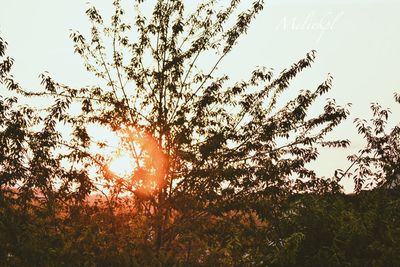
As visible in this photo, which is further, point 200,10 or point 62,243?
point 200,10

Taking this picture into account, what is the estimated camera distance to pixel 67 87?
9.17 m

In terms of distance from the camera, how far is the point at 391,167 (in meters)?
12.8

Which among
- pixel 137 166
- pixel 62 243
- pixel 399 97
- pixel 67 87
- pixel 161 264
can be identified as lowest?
pixel 161 264

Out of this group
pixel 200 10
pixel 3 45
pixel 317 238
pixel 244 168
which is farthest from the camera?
pixel 200 10

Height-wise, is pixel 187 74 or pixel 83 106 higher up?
pixel 187 74

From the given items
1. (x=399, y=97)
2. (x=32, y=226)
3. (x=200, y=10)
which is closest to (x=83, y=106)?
(x=200, y=10)

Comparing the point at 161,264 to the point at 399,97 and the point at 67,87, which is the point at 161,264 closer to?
the point at 67,87

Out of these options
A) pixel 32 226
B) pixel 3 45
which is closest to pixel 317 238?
pixel 32 226

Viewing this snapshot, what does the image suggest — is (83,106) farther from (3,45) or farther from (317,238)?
(317,238)

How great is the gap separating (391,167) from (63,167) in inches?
423

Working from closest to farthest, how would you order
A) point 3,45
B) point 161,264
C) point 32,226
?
point 161,264, point 32,226, point 3,45

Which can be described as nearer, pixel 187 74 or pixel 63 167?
pixel 63 167

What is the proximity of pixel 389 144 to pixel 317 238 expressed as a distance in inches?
407

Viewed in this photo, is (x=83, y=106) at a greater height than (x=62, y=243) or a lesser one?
greater
